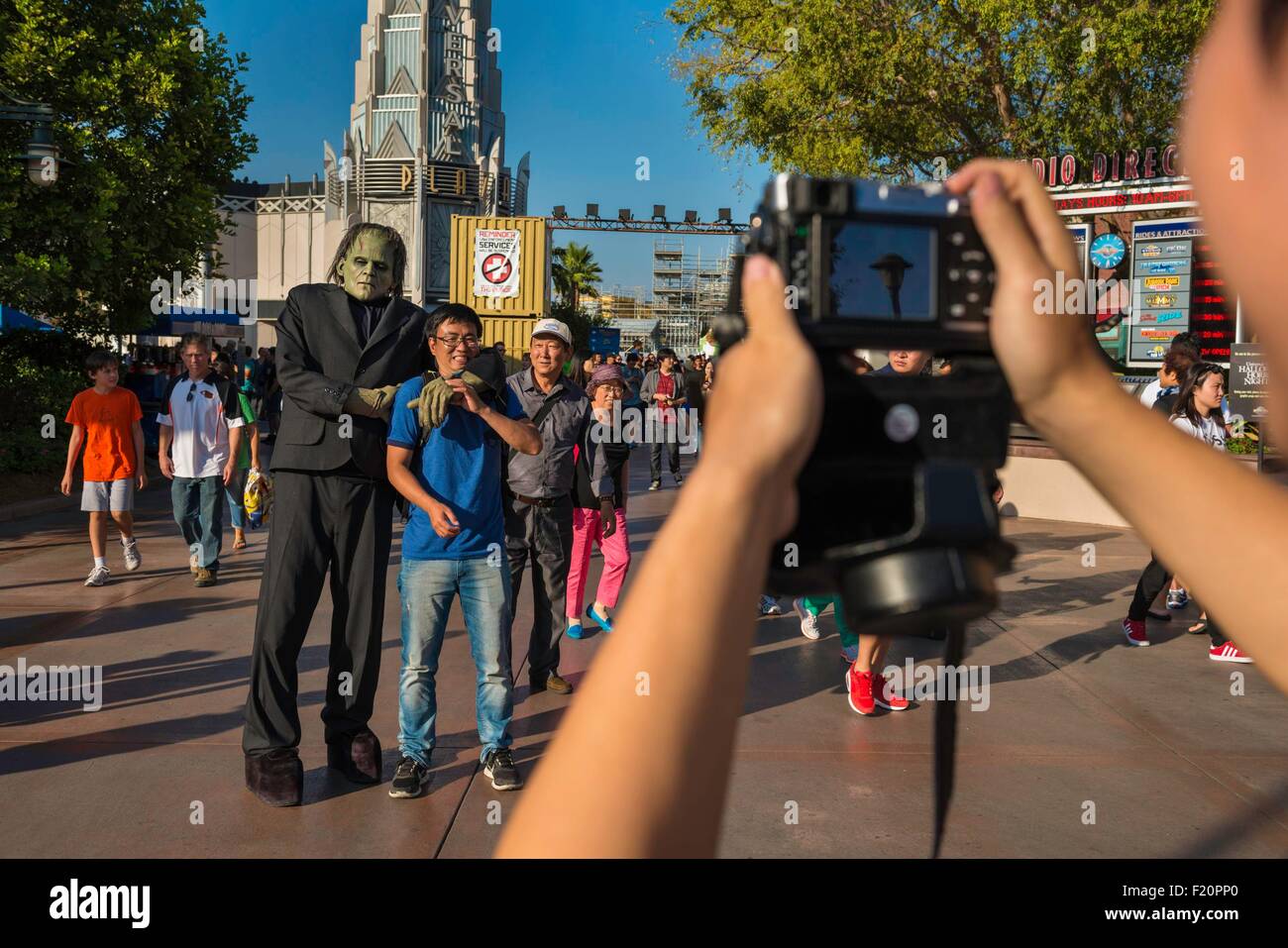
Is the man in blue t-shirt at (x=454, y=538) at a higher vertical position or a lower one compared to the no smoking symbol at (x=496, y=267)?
lower

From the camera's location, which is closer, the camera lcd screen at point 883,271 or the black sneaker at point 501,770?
the camera lcd screen at point 883,271

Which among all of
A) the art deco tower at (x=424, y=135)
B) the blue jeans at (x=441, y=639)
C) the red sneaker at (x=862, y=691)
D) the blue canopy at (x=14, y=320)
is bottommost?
the red sneaker at (x=862, y=691)

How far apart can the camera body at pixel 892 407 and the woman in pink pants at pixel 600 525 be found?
20.9ft

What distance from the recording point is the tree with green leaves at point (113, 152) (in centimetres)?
1521

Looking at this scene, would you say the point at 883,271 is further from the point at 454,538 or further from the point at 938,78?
the point at 938,78

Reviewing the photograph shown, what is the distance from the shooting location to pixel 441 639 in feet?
15.8

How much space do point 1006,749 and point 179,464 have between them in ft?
23.6

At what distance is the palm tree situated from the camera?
76688 mm

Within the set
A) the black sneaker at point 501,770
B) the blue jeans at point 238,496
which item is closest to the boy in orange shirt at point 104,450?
the blue jeans at point 238,496

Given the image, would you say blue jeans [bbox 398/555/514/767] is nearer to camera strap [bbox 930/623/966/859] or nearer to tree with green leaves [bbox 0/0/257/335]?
camera strap [bbox 930/623/966/859]

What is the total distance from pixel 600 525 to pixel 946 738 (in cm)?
708

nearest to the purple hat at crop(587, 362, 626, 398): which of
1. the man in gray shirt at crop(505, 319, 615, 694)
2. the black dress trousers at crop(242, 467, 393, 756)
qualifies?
the man in gray shirt at crop(505, 319, 615, 694)

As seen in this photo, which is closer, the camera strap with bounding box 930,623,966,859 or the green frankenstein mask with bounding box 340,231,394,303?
the camera strap with bounding box 930,623,966,859

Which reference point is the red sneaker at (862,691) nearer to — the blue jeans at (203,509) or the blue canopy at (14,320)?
the blue jeans at (203,509)
